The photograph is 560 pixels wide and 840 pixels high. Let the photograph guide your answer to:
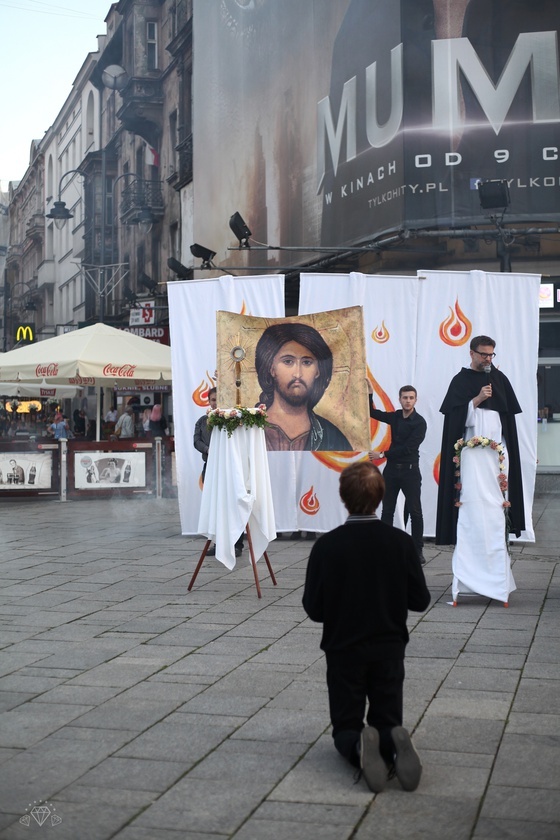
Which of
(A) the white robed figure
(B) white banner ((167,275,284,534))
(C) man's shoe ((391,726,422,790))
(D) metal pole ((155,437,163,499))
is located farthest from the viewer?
(D) metal pole ((155,437,163,499))

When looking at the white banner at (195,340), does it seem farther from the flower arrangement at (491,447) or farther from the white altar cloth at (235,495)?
the flower arrangement at (491,447)

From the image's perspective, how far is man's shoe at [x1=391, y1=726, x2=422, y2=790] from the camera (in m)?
4.52

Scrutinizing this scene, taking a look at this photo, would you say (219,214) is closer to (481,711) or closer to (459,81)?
(459,81)

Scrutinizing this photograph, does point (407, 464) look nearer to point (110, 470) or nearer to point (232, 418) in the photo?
point (232, 418)

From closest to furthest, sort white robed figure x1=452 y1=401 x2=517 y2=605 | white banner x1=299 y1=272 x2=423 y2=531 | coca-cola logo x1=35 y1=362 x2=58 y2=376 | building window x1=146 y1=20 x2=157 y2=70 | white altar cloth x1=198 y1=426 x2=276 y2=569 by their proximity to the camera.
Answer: white robed figure x1=452 y1=401 x2=517 y2=605 < white altar cloth x1=198 y1=426 x2=276 y2=569 < white banner x1=299 y1=272 x2=423 y2=531 < coca-cola logo x1=35 y1=362 x2=58 y2=376 < building window x1=146 y1=20 x2=157 y2=70

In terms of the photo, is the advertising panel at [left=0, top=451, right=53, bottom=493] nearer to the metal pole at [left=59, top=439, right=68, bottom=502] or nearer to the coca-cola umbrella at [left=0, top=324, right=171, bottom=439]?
the metal pole at [left=59, top=439, right=68, bottom=502]

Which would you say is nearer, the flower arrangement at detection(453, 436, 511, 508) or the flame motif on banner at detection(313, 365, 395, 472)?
the flower arrangement at detection(453, 436, 511, 508)

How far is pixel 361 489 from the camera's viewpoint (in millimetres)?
4883

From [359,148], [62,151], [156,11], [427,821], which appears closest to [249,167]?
[359,148]

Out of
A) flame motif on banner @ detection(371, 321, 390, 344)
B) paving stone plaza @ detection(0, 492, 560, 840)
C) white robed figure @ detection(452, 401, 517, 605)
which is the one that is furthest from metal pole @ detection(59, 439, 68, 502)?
white robed figure @ detection(452, 401, 517, 605)

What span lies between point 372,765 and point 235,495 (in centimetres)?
553

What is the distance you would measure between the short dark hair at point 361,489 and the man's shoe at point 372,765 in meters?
0.99

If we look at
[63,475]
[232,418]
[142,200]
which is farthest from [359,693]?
[142,200]

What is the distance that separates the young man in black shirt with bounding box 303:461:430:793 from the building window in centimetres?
3898
